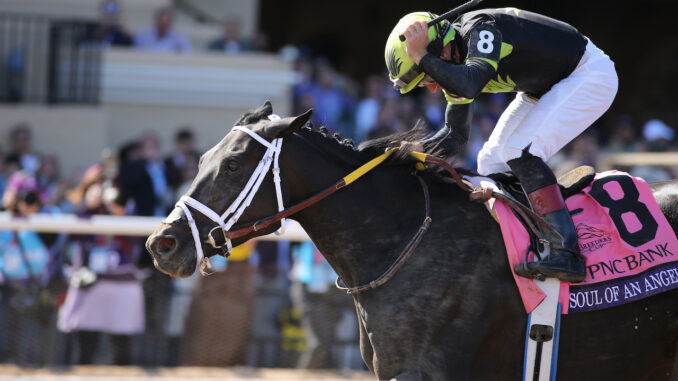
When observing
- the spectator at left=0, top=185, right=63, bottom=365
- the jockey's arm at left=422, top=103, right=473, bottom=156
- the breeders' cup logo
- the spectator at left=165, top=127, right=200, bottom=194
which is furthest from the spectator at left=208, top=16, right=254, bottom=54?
the breeders' cup logo

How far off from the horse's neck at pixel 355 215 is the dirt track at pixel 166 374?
11.7 feet

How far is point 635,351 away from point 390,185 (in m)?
1.26

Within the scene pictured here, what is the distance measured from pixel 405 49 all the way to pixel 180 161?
19.1 ft

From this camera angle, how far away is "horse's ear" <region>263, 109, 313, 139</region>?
12.4ft

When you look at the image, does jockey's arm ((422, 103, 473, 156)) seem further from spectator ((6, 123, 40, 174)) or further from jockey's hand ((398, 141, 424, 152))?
spectator ((6, 123, 40, 174))

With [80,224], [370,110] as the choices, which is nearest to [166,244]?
[80,224]

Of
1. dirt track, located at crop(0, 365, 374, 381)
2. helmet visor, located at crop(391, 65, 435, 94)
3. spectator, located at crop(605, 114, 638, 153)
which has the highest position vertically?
helmet visor, located at crop(391, 65, 435, 94)

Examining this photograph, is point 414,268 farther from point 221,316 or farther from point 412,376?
point 221,316

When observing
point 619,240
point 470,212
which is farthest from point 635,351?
point 470,212

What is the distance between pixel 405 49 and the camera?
12.7 feet

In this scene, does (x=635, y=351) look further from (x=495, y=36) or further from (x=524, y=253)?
(x=495, y=36)

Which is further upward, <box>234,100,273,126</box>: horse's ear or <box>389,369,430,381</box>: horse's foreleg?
<box>234,100,273,126</box>: horse's ear

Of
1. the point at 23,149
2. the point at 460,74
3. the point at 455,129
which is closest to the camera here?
the point at 460,74

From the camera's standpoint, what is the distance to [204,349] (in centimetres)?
742
